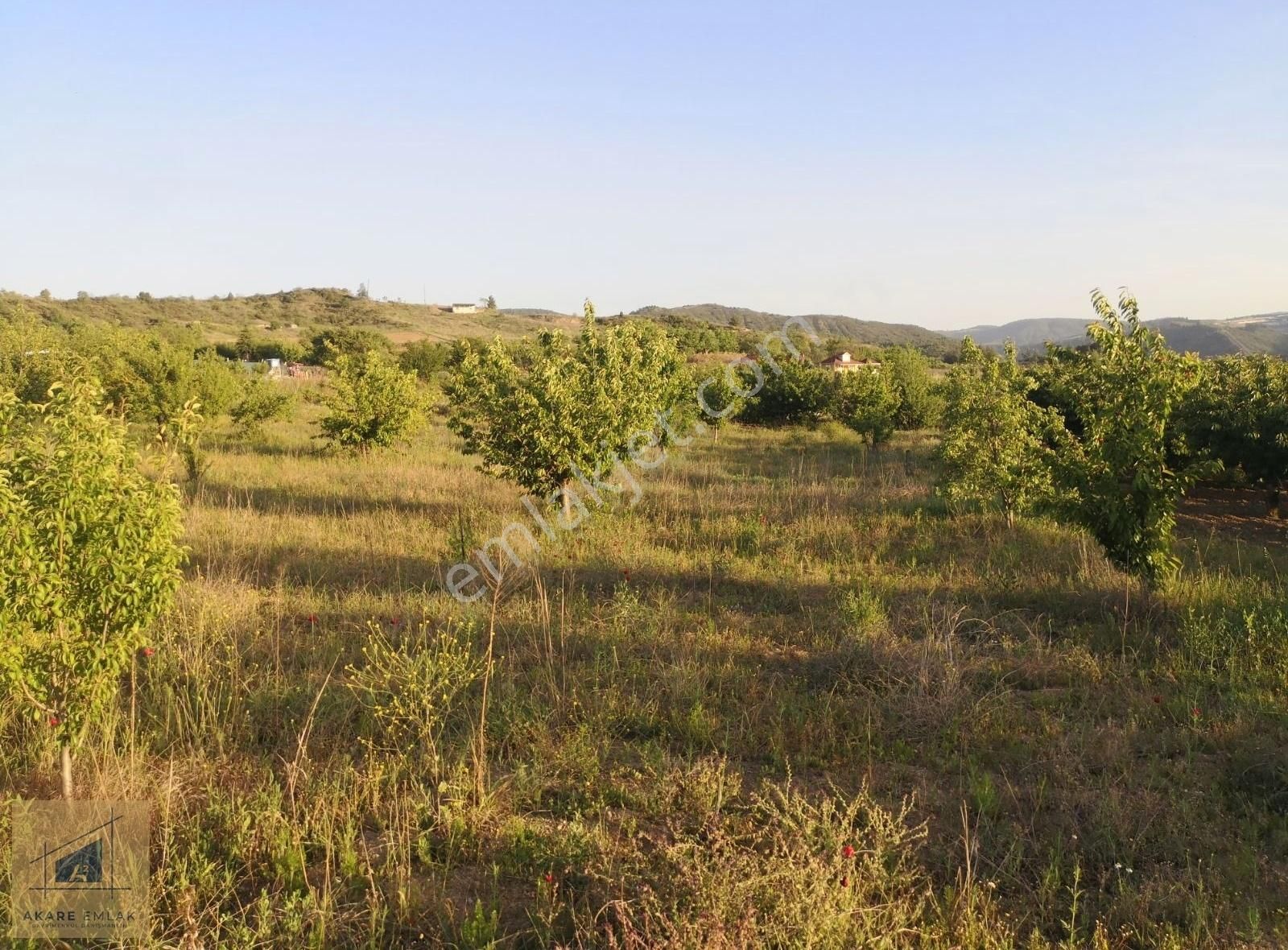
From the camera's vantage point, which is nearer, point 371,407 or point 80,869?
point 80,869

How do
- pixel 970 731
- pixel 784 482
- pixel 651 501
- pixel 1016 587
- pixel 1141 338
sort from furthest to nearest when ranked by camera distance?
pixel 784 482 < pixel 651 501 < pixel 1016 587 < pixel 1141 338 < pixel 970 731

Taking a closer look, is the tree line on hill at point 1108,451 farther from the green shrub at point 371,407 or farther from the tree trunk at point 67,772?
the green shrub at point 371,407

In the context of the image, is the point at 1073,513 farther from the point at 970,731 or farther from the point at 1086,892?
the point at 1086,892

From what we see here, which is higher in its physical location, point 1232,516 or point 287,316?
point 287,316

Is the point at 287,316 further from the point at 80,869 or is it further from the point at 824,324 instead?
the point at 80,869

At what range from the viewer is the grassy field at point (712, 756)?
9.52ft

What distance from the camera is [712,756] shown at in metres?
4.00

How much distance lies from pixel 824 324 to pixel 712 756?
276 feet

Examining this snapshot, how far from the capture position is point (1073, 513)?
265 inches

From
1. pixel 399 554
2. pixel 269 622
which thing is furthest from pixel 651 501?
pixel 269 622

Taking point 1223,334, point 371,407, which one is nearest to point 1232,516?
point 371,407

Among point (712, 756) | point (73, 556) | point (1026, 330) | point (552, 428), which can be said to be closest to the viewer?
point (73, 556)

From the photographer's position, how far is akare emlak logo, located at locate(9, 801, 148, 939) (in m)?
2.79

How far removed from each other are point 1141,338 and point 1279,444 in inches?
270
